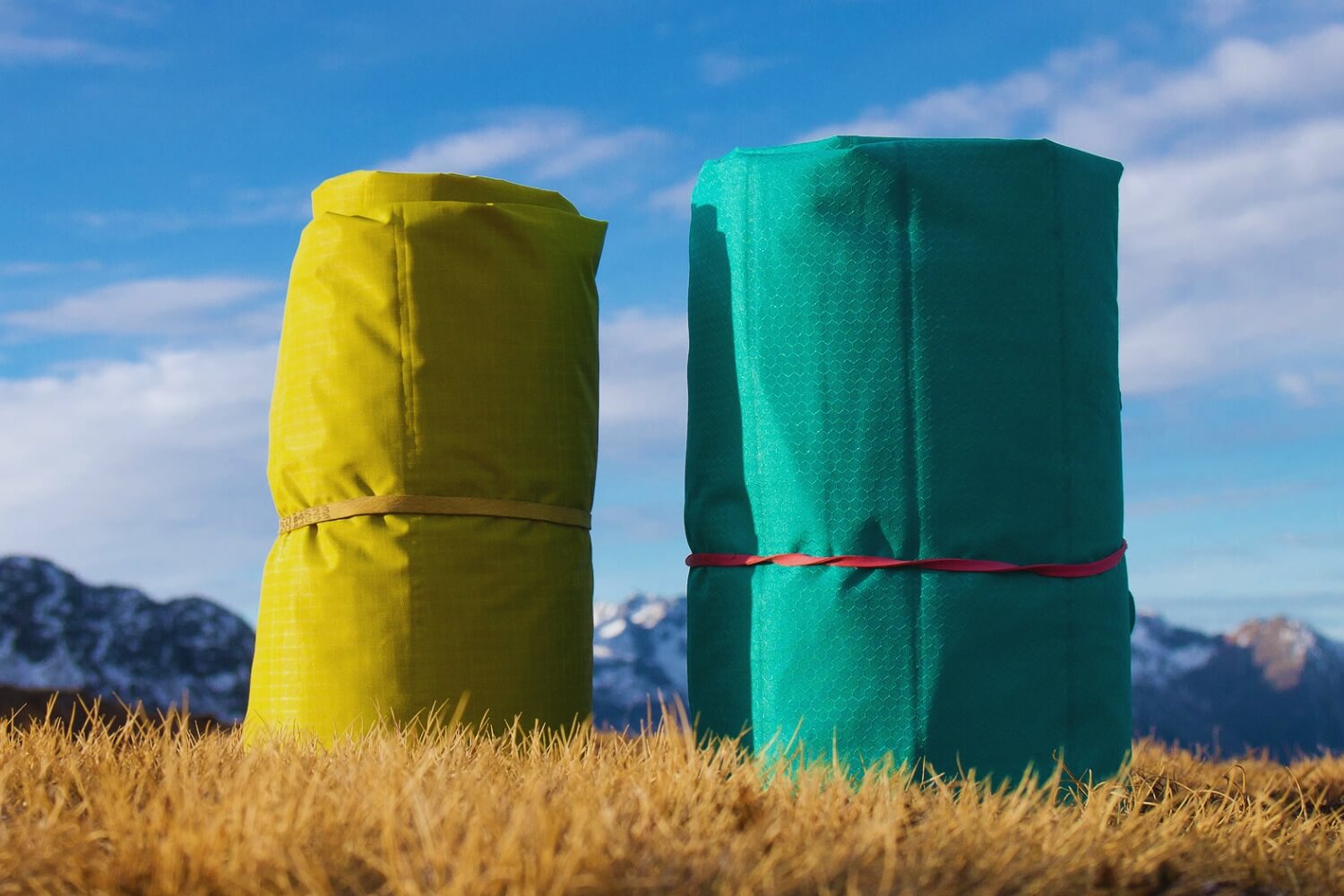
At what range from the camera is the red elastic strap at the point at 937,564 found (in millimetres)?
2551

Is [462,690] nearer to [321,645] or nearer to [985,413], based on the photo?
[321,645]

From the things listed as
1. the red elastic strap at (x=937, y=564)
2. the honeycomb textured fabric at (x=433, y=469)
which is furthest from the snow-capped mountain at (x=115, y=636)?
the red elastic strap at (x=937, y=564)

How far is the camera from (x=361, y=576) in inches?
111

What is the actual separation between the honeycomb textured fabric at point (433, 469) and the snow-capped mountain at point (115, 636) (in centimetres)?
686

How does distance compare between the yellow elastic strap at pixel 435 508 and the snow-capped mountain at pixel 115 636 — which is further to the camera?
the snow-capped mountain at pixel 115 636

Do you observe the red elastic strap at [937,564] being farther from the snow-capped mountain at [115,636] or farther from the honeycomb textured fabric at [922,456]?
the snow-capped mountain at [115,636]

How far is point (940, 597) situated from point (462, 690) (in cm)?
101

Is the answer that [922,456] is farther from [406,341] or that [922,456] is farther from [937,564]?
[406,341]

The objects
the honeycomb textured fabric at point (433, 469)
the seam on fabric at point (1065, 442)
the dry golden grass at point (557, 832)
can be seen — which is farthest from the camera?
the honeycomb textured fabric at point (433, 469)

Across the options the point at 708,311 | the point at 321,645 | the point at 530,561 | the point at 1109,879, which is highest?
the point at 708,311

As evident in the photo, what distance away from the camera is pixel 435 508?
2820 millimetres

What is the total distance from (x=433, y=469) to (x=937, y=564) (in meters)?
1.06

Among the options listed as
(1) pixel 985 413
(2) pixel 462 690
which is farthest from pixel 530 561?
(1) pixel 985 413

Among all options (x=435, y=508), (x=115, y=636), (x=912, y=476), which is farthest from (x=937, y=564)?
(x=115, y=636)
